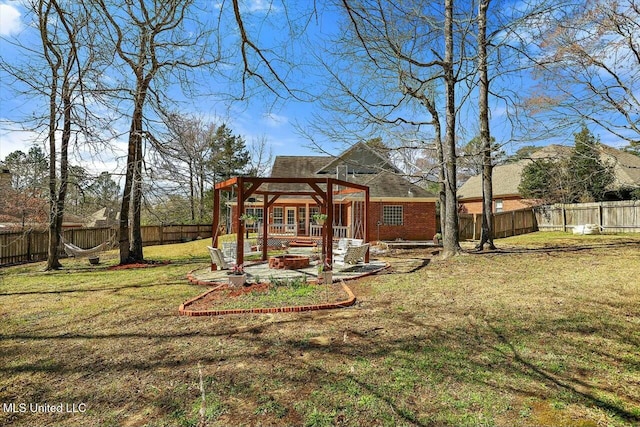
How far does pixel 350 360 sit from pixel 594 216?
73.3 feet

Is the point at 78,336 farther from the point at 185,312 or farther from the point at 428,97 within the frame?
the point at 428,97

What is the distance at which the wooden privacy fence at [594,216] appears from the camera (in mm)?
18281

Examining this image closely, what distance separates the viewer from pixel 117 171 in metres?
9.86

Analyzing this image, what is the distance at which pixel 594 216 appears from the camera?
65.0ft

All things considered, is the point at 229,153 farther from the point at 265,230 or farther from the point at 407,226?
the point at 265,230

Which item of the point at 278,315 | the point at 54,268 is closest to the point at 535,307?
the point at 278,315

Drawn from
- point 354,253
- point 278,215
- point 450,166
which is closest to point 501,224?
point 450,166

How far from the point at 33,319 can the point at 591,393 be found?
837 centimetres

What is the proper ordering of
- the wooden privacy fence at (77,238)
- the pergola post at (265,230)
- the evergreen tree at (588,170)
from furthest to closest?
the wooden privacy fence at (77,238), the pergola post at (265,230), the evergreen tree at (588,170)

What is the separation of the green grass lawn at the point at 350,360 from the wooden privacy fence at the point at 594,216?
47.8 ft

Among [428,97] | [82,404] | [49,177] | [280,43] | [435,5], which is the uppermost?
[435,5]

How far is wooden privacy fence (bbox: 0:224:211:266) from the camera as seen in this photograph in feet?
50.3

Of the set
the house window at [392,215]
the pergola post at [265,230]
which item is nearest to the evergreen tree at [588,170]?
the house window at [392,215]

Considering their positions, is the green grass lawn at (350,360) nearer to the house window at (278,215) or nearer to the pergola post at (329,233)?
the pergola post at (329,233)
